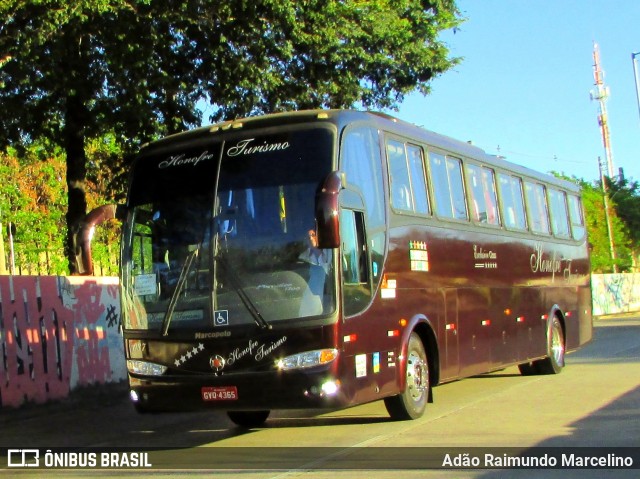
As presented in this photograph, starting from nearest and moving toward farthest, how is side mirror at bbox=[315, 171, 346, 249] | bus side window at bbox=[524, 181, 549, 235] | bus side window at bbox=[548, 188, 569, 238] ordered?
side mirror at bbox=[315, 171, 346, 249]
bus side window at bbox=[524, 181, 549, 235]
bus side window at bbox=[548, 188, 569, 238]

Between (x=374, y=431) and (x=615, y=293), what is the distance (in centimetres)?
4228

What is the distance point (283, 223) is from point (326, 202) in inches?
29.3

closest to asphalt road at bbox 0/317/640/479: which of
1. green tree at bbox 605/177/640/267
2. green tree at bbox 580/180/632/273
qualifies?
green tree at bbox 580/180/632/273

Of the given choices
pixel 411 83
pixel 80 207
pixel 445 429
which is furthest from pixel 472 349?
pixel 80 207

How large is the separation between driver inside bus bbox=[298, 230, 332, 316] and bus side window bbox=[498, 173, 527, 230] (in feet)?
20.4

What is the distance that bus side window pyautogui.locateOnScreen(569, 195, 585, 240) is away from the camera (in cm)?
1862

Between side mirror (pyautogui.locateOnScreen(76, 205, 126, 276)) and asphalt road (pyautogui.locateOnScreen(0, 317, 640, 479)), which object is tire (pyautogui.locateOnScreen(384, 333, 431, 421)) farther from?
side mirror (pyautogui.locateOnScreen(76, 205, 126, 276))

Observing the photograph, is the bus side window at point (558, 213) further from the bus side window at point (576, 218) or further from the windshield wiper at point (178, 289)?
the windshield wiper at point (178, 289)

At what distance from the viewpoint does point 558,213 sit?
17703 mm

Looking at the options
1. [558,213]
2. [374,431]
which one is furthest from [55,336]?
[558,213]

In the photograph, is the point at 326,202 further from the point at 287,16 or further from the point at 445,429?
the point at 287,16

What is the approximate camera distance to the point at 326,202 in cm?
863

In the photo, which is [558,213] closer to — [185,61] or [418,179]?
[418,179]

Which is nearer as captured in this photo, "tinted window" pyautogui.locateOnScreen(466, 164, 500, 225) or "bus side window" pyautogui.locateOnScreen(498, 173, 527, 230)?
"tinted window" pyautogui.locateOnScreen(466, 164, 500, 225)
